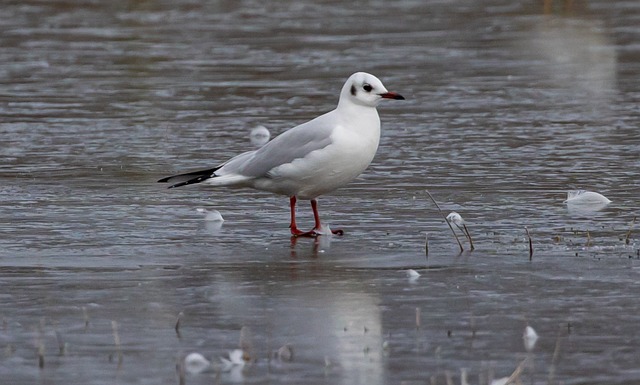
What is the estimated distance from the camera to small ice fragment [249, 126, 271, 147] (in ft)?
41.5

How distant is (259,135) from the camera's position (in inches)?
501

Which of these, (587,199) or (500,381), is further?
(587,199)

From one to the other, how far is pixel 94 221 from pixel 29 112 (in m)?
5.36

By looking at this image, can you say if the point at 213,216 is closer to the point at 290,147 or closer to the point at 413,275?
the point at 290,147

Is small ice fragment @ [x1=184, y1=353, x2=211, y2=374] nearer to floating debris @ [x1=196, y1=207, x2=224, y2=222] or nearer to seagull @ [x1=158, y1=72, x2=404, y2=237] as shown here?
seagull @ [x1=158, y1=72, x2=404, y2=237]

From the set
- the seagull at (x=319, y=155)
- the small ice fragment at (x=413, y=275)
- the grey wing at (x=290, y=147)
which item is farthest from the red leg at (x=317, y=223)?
the small ice fragment at (x=413, y=275)

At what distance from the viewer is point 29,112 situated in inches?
564

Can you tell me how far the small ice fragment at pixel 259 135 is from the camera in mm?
12648

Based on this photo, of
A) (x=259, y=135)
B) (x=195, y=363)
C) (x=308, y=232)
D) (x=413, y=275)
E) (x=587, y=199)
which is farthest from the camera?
(x=259, y=135)

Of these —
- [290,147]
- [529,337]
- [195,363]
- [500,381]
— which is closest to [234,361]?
[195,363]

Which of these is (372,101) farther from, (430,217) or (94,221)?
(94,221)

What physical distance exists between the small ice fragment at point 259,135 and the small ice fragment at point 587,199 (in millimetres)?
3734

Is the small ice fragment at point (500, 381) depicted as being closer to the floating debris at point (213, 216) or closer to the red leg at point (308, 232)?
the red leg at point (308, 232)

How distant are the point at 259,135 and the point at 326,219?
3474 millimetres
